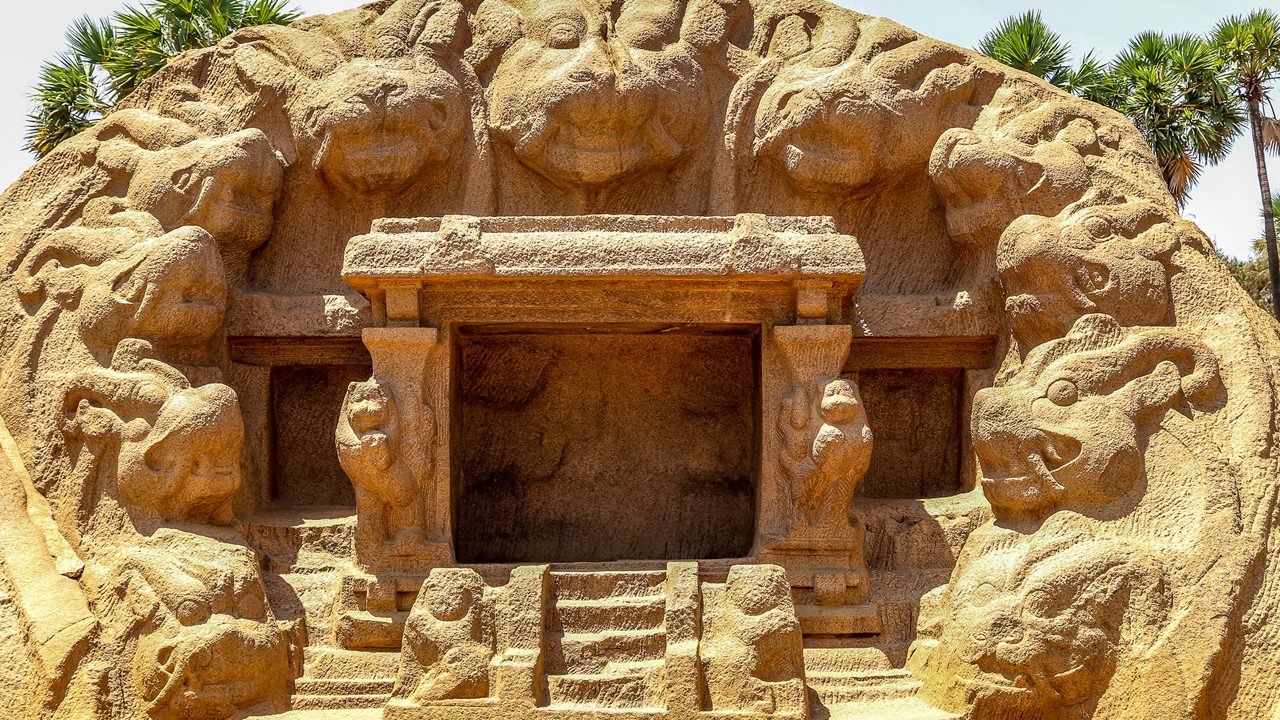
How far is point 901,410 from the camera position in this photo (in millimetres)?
6434

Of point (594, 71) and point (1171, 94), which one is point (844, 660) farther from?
point (1171, 94)

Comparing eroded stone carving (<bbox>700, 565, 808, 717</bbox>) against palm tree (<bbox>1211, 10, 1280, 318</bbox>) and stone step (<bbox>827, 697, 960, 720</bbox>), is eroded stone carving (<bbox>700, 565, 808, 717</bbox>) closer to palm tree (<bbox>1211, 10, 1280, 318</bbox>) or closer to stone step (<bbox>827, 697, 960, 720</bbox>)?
stone step (<bbox>827, 697, 960, 720</bbox>)

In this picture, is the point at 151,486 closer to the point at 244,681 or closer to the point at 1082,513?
the point at 244,681

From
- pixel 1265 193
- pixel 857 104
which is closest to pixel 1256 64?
pixel 1265 193

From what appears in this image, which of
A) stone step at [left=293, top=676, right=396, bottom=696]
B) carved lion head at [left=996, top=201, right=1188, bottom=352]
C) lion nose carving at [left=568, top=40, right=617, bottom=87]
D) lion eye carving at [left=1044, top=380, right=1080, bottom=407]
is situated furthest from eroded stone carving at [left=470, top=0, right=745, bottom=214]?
stone step at [left=293, top=676, right=396, bottom=696]

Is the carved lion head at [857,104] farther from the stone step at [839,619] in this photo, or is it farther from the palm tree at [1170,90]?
the palm tree at [1170,90]

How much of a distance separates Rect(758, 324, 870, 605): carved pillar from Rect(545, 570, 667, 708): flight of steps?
574 mm

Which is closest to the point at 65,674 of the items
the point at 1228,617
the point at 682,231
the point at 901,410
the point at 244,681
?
the point at 244,681

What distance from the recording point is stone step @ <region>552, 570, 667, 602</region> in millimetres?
5348

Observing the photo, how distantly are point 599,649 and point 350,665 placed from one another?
1.06 metres

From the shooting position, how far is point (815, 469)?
5.43 m

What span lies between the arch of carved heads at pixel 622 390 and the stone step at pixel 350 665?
30mm

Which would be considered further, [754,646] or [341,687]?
[341,687]

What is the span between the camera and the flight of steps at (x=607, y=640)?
495 centimetres
